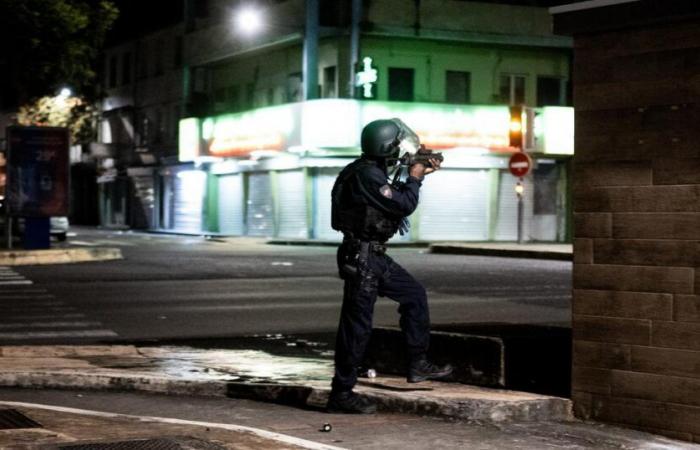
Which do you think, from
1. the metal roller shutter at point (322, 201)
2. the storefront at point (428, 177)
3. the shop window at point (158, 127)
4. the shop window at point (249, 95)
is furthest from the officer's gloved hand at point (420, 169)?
the shop window at point (158, 127)

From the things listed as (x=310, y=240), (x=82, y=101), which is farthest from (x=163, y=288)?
(x=82, y=101)

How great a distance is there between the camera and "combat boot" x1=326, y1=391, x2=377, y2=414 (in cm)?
778

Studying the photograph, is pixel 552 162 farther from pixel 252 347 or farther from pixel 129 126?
pixel 252 347

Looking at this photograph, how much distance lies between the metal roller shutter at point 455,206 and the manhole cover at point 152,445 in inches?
1383

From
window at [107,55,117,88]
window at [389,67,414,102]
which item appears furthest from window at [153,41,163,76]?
window at [389,67,414,102]

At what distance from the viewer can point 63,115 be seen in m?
49.0

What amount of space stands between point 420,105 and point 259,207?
29.2ft

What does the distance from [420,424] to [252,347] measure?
16.1 ft

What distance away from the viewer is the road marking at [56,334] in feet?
42.4

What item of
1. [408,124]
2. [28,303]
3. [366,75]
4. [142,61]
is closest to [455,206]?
[408,124]

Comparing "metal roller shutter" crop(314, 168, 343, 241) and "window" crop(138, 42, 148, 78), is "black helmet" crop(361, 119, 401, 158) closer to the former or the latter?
"metal roller shutter" crop(314, 168, 343, 241)

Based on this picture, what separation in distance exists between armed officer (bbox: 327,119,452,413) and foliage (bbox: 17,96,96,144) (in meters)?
35.7

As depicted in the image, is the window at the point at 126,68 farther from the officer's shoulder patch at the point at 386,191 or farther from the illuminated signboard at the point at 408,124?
the officer's shoulder patch at the point at 386,191

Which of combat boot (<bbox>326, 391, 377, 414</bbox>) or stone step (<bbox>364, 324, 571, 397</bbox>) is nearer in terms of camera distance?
combat boot (<bbox>326, 391, 377, 414</bbox>)
